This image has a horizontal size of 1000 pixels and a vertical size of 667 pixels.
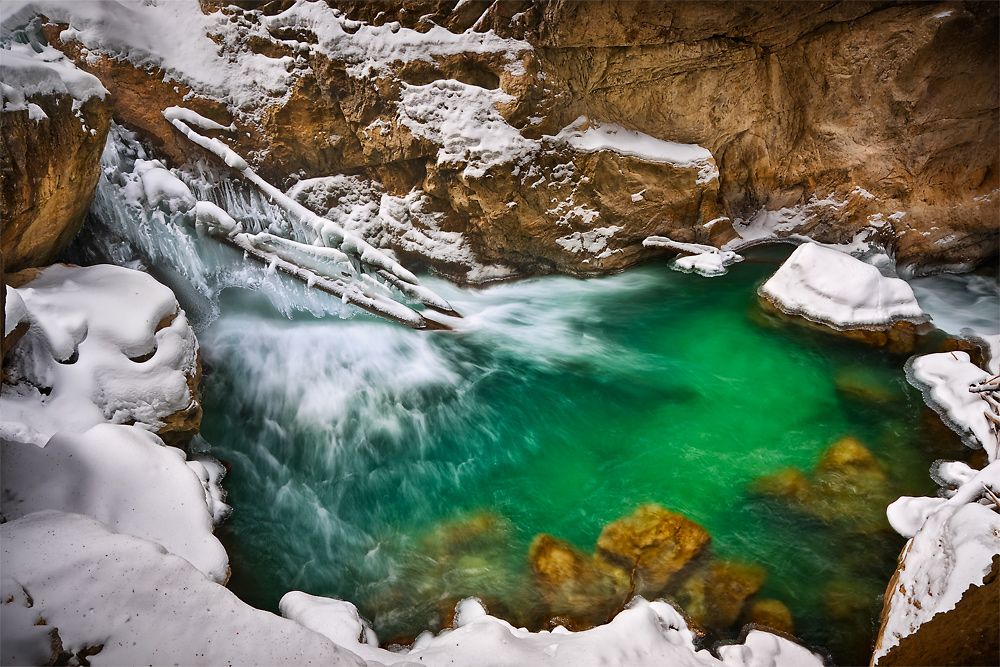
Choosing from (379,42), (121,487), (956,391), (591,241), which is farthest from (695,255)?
(121,487)

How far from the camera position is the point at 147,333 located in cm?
409

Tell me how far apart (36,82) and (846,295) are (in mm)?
8014

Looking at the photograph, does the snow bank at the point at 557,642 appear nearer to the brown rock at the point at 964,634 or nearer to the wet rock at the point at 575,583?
the wet rock at the point at 575,583

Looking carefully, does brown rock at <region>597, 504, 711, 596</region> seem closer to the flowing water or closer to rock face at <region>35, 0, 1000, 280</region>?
the flowing water

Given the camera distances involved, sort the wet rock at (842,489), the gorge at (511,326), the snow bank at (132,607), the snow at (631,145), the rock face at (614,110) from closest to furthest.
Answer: the snow bank at (132,607) → the gorge at (511,326) → the wet rock at (842,489) → the rock face at (614,110) → the snow at (631,145)

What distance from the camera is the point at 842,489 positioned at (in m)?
3.93

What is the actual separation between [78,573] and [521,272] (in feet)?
20.9

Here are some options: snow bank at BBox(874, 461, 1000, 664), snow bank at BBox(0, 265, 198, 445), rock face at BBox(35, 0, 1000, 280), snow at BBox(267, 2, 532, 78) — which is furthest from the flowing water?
snow at BBox(267, 2, 532, 78)

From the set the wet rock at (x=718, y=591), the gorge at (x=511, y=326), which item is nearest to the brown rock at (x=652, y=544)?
the gorge at (x=511, y=326)

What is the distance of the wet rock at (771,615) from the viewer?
10.7 feet

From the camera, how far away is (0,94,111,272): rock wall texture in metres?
3.60

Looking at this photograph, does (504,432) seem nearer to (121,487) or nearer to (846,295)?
(121,487)

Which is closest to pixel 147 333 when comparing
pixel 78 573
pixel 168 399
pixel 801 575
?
pixel 168 399

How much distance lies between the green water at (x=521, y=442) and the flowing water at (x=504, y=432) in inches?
0.7
